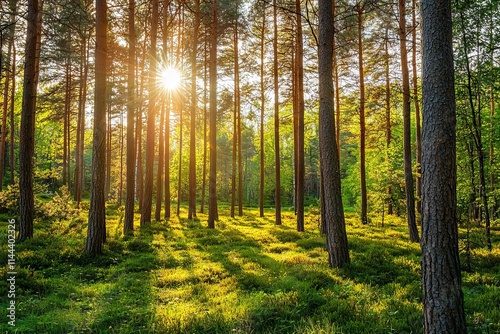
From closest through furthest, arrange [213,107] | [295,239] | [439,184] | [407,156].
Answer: [439,184]
[407,156]
[295,239]
[213,107]

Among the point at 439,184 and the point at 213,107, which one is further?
the point at 213,107

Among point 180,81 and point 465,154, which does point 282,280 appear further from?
point 180,81

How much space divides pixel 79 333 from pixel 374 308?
4.20 metres

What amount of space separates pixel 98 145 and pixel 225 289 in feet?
18.1

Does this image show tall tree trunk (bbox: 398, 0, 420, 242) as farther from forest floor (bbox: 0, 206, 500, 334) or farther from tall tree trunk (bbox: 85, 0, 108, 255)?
tall tree trunk (bbox: 85, 0, 108, 255)

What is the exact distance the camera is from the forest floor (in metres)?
4.10

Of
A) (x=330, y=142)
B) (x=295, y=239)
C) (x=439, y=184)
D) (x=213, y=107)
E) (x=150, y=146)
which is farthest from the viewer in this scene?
(x=213, y=107)

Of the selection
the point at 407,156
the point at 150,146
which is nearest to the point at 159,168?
the point at 150,146

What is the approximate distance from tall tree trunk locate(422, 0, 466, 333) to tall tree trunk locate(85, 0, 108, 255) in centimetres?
807

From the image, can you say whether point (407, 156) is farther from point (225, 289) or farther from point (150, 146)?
point (150, 146)

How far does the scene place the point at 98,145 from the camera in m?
8.41

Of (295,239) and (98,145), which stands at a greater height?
(98,145)

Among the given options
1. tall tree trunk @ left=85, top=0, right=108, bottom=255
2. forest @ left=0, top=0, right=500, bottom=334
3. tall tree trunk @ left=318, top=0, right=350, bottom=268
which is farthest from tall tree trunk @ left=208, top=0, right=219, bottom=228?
tall tree trunk @ left=318, top=0, right=350, bottom=268

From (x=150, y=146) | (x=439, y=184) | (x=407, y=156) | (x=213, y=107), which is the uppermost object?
(x=213, y=107)
